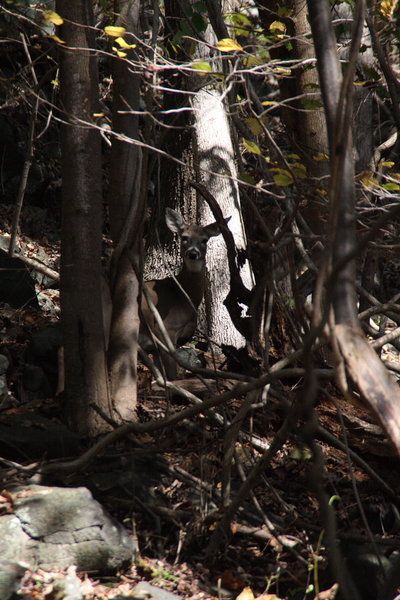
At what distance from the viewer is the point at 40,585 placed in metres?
3.62

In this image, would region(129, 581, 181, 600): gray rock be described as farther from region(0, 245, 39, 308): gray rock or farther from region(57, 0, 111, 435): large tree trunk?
region(0, 245, 39, 308): gray rock

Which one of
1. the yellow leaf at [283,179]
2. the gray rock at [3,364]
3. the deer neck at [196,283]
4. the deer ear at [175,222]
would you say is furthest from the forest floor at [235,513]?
the deer ear at [175,222]

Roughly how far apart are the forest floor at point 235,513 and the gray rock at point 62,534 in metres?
0.10

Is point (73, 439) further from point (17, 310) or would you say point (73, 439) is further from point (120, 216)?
point (17, 310)

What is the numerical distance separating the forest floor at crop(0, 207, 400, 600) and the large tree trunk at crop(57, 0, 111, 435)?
424 millimetres

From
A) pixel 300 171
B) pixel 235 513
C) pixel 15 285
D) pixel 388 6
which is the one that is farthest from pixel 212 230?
pixel 235 513

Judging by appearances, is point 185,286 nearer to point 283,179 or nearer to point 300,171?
point 300,171

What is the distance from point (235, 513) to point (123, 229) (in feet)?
7.97

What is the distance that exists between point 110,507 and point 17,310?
3601mm

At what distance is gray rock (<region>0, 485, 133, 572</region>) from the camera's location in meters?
3.82

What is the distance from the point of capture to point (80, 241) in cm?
522

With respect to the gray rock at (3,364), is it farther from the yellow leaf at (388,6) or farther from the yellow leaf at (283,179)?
the yellow leaf at (388,6)

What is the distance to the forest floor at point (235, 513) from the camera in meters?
4.03

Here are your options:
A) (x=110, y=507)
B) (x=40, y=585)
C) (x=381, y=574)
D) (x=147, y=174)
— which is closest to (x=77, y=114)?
(x=147, y=174)
